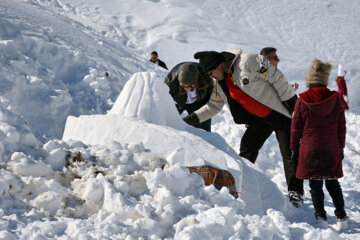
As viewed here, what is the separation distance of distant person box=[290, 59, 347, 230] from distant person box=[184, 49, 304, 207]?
56 centimetres

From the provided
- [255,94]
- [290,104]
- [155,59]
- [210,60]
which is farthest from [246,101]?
[155,59]

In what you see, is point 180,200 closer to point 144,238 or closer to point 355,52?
point 144,238

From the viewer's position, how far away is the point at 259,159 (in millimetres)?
5953

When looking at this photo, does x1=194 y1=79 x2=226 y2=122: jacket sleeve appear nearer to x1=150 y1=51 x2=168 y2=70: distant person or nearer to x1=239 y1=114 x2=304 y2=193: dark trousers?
x1=239 y1=114 x2=304 y2=193: dark trousers

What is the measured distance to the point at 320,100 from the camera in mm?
3033

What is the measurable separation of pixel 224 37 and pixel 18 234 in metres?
12.1

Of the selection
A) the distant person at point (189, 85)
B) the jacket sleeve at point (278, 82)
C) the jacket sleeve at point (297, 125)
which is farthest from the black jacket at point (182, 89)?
the jacket sleeve at point (297, 125)

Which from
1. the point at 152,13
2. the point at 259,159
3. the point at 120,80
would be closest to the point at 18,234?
the point at 259,159

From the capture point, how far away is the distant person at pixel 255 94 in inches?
141

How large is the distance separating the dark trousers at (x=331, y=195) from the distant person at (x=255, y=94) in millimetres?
615

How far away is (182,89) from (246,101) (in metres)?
1.07

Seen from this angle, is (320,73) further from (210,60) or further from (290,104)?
(210,60)

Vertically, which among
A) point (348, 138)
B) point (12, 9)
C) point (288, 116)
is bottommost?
point (348, 138)

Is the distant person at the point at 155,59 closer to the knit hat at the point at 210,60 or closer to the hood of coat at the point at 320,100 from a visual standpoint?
the knit hat at the point at 210,60
